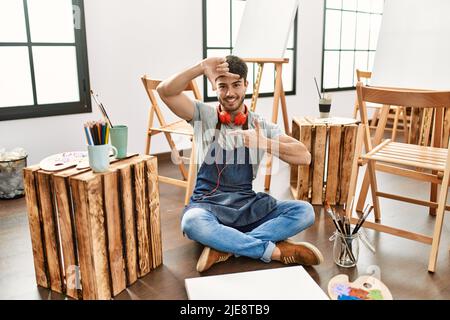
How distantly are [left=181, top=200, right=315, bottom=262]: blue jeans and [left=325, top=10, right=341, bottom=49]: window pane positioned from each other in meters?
3.75

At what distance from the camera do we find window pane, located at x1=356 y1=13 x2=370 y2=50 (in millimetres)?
5684

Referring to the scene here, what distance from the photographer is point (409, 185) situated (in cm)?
317

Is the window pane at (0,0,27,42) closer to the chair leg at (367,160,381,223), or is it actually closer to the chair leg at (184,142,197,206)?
the chair leg at (184,142,197,206)

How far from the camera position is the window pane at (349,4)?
209 inches

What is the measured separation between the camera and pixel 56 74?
10.6ft

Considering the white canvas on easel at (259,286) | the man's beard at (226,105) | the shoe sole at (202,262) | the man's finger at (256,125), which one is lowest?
the white canvas on easel at (259,286)

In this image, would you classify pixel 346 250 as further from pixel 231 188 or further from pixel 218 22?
pixel 218 22

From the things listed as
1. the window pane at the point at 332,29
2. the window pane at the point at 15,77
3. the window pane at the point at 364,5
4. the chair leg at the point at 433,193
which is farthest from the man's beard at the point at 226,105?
the window pane at the point at 364,5

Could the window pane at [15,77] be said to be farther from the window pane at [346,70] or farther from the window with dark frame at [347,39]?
the window pane at [346,70]

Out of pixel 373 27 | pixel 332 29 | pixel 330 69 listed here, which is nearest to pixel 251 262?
pixel 330 69

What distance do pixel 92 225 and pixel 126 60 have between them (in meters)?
2.32

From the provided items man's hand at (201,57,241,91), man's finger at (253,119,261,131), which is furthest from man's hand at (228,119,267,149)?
man's hand at (201,57,241,91)
